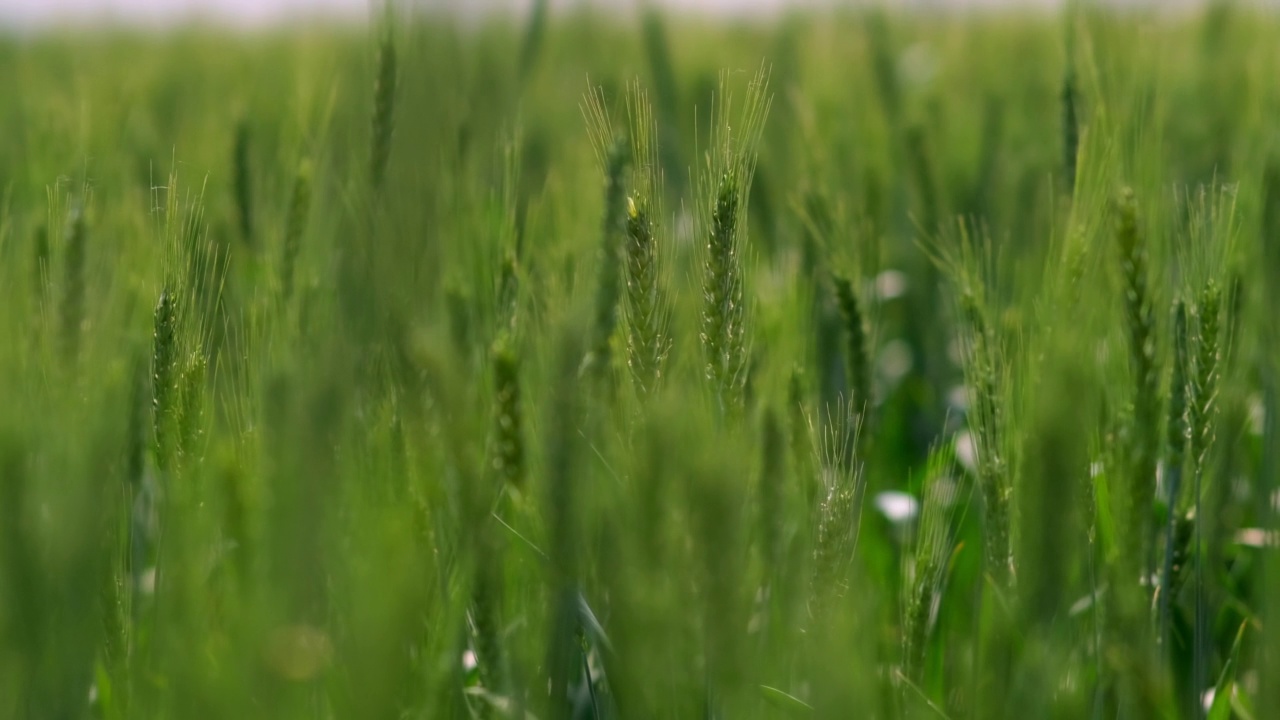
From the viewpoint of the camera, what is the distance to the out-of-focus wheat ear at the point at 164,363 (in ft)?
2.88

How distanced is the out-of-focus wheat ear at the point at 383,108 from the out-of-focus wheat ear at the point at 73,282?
30 cm

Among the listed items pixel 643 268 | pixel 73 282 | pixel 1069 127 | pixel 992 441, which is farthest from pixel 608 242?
pixel 1069 127

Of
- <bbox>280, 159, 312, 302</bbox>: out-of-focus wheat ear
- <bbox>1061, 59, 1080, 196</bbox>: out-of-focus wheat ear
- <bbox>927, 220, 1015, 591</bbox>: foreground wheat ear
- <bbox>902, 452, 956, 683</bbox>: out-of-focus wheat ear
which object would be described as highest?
<bbox>1061, 59, 1080, 196</bbox>: out-of-focus wheat ear

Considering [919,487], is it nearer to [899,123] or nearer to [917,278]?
[917,278]

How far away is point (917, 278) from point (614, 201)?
1511 millimetres

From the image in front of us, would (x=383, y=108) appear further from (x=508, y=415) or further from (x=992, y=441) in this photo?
(x=992, y=441)

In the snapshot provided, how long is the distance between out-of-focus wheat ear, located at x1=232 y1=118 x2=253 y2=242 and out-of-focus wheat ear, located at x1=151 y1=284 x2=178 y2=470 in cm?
79

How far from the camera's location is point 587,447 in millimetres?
738

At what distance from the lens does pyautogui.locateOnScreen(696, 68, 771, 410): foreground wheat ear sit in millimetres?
916

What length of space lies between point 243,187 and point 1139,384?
1.34 metres

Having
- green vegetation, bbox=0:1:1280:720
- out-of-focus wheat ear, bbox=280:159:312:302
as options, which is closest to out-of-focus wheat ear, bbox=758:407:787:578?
green vegetation, bbox=0:1:1280:720

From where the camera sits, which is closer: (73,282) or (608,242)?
(608,242)

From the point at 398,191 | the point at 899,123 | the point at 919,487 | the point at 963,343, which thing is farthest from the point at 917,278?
the point at 398,191

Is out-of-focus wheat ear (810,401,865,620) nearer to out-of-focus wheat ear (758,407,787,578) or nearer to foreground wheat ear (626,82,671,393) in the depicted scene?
out-of-focus wheat ear (758,407,787,578)
